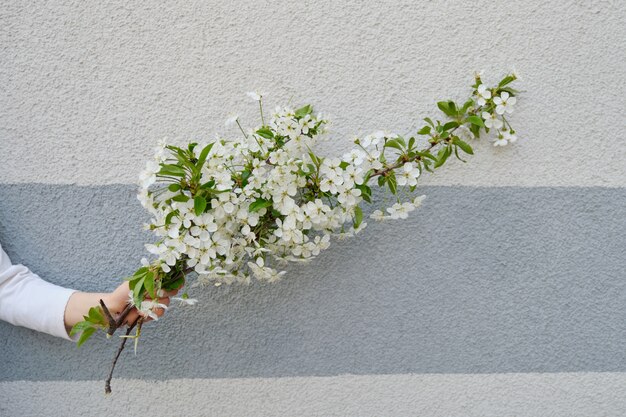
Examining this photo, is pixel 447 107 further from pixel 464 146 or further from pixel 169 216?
pixel 169 216

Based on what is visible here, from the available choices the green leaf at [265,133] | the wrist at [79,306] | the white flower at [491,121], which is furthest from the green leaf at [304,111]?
the wrist at [79,306]

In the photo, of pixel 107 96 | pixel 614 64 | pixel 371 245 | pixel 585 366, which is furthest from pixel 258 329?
pixel 614 64

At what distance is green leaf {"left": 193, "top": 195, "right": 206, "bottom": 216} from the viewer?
1190 mm

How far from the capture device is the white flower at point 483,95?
1.45 meters

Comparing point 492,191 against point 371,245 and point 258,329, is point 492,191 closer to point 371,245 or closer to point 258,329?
point 371,245

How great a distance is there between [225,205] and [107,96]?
562 mm

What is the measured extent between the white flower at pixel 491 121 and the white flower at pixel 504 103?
0.09ft

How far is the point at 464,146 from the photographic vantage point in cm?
144

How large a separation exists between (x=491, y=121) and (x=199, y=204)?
86 cm

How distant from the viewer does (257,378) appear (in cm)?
155

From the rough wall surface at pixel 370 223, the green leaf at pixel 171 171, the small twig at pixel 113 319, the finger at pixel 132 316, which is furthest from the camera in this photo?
the rough wall surface at pixel 370 223

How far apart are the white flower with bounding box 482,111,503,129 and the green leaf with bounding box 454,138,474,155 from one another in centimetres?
8

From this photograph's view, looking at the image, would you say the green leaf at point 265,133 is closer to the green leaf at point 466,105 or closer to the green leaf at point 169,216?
the green leaf at point 169,216

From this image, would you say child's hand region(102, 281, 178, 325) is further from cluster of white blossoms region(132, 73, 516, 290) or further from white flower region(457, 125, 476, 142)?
white flower region(457, 125, 476, 142)
